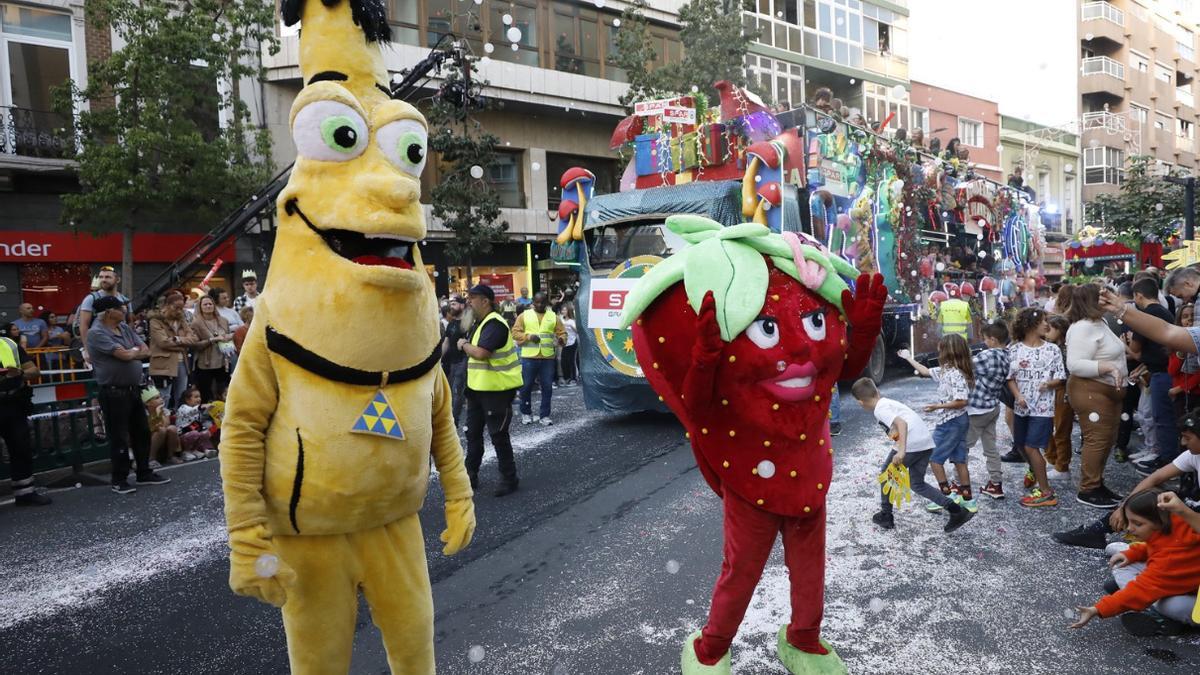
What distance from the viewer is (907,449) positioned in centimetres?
480

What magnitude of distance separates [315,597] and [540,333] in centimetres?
720

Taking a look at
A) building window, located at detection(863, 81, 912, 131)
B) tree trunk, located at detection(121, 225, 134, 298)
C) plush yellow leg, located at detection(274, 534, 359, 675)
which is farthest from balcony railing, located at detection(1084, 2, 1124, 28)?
plush yellow leg, located at detection(274, 534, 359, 675)

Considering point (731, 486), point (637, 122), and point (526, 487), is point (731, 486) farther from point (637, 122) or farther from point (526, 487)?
point (637, 122)

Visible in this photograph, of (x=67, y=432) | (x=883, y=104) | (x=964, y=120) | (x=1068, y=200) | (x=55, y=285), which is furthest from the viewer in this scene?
(x=1068, y=200)

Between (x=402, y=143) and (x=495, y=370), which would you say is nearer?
(x=402, y=143)

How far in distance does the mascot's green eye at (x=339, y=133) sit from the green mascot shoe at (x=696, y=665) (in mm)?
2236

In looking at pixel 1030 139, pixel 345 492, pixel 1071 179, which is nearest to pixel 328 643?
pixel 345 492

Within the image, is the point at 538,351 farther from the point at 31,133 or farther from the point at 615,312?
the point at 31,133

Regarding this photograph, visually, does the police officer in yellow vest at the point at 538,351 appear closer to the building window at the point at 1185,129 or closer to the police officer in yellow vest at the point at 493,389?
the police officer in yellow vest at the point at 493,389

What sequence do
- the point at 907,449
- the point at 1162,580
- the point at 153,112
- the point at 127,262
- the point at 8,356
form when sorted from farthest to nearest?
the point at 127,262
the point at 153,112
the point at 8,356
the point at 907,449
the point at 1162,580

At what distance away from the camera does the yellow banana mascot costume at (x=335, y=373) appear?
221cm

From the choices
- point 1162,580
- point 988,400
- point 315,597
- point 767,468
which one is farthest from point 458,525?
point 988,400

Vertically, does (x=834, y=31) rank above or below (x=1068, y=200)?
above

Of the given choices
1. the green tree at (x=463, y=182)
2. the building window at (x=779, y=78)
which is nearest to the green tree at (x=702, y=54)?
the green tree at (x=463, y=182)
